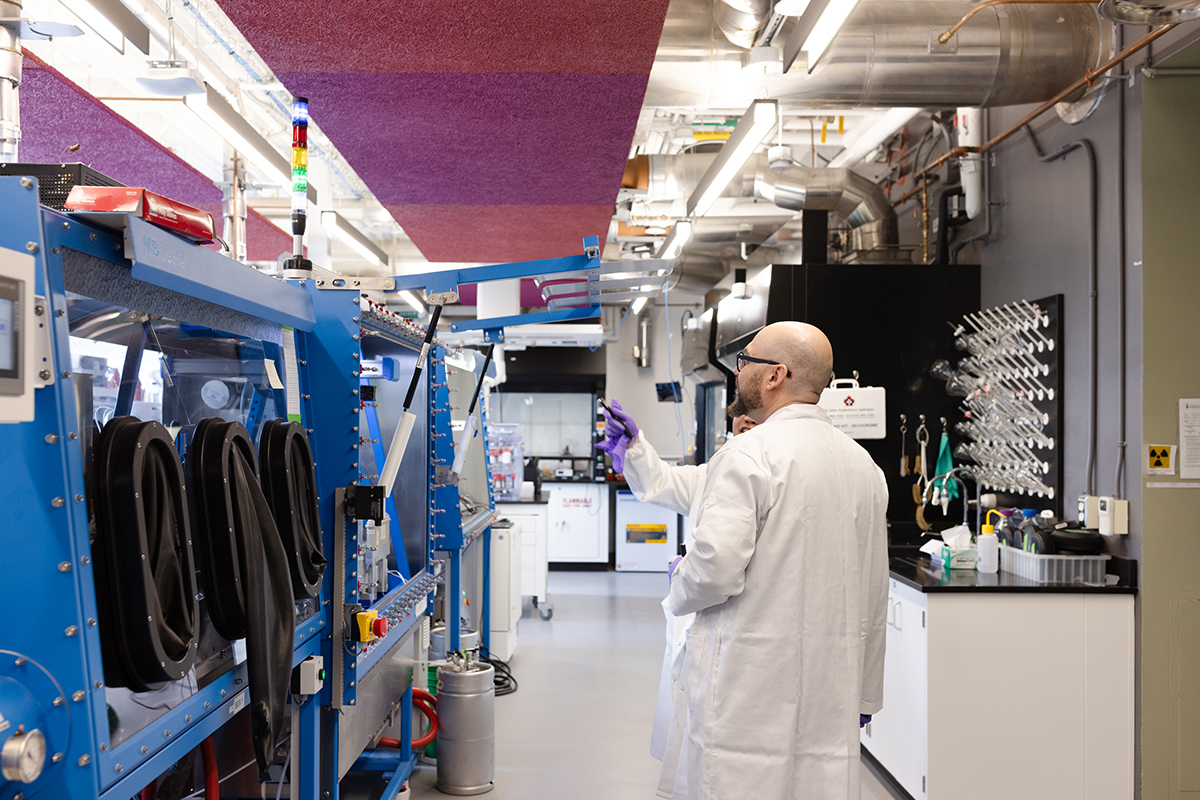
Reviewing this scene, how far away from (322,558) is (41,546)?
941 mm

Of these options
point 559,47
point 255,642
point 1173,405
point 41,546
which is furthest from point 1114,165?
point 41,546

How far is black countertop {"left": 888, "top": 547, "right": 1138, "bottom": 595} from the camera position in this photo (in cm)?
320

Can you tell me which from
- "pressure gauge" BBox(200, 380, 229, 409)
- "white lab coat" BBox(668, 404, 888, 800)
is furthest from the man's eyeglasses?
"pressure gauge" BBox(200, 380, 229, 409)

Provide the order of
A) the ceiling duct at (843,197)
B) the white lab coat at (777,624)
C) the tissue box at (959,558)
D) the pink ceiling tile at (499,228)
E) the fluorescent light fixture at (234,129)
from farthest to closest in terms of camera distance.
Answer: the ceiling duct at (843,197)
the pink ceiling tile at (499,228)
the tissue box at (959,558)
the fluorescent light fixture at (234,129)
the white lab coat at (777,624)

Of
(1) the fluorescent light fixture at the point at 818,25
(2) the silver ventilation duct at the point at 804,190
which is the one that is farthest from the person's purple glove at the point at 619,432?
(2) the silver ventilation duct at the point at 804,190

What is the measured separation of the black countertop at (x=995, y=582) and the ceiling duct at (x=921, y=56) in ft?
6.66

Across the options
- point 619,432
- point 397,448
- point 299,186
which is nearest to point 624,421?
point 619,432

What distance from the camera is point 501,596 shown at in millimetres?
5355

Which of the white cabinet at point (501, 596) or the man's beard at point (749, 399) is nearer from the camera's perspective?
the man's beard at point (749, 399)

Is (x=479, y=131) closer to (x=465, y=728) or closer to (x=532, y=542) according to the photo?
(x=465, y=728)

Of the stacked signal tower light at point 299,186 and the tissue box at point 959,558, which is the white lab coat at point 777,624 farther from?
the tissue box at point 959,558

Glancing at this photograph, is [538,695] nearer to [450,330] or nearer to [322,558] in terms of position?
[450,330]

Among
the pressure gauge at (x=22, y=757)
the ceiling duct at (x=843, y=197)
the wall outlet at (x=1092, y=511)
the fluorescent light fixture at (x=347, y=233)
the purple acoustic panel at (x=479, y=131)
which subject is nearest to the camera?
the pressure gauge at (x=22, y=757)

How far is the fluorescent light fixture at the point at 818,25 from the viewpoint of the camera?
2.29 m
